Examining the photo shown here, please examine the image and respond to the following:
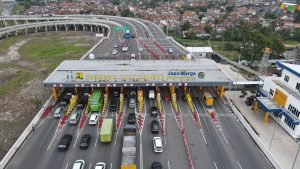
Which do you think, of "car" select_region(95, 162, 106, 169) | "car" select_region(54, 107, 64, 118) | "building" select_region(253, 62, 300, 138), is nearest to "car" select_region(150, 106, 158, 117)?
"car" select_region(95, 162, 106, 169)

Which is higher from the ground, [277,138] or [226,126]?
[226,126]

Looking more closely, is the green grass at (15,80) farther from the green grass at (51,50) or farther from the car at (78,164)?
the car at (78,164)

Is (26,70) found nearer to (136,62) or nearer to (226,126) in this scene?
(136,62)

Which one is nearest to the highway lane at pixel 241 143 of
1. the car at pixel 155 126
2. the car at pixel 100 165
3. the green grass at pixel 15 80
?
the car at pixel 155 126

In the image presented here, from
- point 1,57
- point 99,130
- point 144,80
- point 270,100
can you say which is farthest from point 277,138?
point 1,57

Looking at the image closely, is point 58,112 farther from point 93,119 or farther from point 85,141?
point 85,141

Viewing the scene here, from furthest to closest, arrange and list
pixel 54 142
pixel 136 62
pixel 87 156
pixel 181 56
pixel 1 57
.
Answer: pixel 1 57, pixel 181 56, pixel 136 62, pixel 54 142, pixel 87 156
